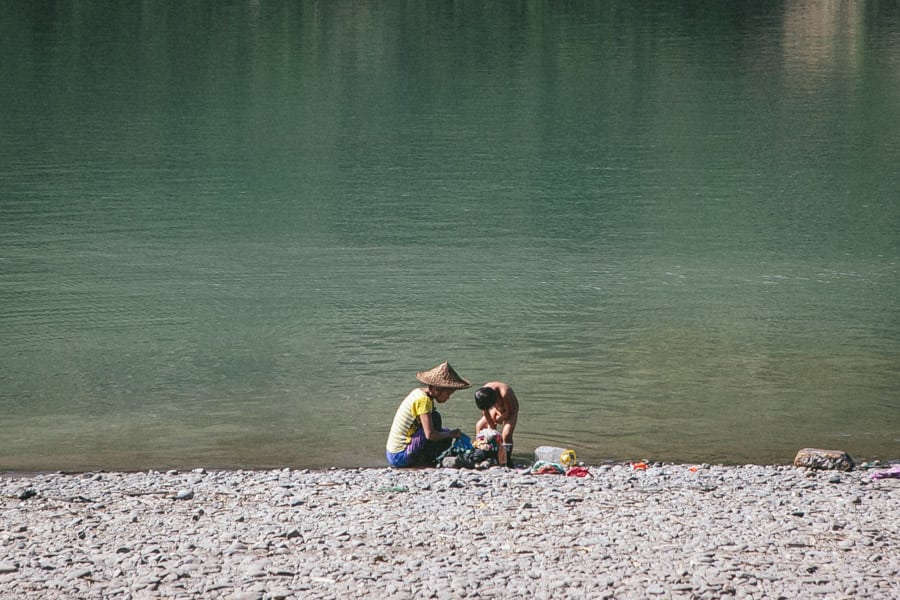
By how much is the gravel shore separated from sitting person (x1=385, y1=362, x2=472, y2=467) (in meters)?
0.51

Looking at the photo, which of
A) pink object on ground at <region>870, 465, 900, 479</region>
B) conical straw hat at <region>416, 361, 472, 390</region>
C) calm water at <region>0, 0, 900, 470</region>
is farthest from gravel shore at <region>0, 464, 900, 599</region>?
calm water at <region>0, 0, 900, 470</region>

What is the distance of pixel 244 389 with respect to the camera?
53.1ft

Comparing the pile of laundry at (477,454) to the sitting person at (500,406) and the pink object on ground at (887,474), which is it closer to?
the sitting person at (500,406)

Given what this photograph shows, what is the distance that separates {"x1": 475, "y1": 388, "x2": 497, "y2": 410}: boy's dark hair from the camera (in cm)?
1285

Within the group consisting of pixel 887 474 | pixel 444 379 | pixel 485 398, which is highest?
pixel 444 379

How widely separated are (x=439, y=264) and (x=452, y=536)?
14.9 meters

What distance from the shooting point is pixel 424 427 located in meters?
12.3

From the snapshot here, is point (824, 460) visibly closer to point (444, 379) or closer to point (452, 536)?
point (444, 379)

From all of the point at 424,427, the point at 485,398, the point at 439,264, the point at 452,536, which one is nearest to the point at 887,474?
the point at 485,398

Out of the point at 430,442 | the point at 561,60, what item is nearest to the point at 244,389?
the point at 430,442

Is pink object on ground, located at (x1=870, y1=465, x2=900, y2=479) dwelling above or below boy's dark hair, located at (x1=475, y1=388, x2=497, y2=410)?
below

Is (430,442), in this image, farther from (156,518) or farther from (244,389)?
(244,389)

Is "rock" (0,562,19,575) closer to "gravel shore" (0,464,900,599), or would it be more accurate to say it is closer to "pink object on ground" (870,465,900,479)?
"gravel shore" (0,464,900,599)

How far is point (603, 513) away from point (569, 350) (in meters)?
8.00
